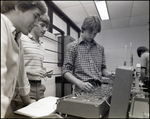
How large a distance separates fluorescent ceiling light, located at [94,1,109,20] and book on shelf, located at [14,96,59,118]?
0.50 meters

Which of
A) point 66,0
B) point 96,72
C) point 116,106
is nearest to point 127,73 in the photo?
point 116,106

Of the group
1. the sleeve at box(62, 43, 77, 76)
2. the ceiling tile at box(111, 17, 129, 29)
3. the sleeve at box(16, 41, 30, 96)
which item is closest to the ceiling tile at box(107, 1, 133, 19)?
the ceiling tile at box(111, 17, 129, 29)

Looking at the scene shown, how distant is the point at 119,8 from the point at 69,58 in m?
0.34

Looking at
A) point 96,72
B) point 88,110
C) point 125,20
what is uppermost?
point 125,20

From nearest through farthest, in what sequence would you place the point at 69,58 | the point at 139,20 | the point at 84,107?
the point at 84,107, the point at 139,20, the point at 69,58

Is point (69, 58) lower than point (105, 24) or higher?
lower

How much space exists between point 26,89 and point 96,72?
40 centimetres

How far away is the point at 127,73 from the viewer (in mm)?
394

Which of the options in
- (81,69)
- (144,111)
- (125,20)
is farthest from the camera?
(81,69)

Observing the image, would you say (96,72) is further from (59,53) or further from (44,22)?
(44,22)

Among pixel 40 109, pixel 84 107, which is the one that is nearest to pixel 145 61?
pixel 84 107

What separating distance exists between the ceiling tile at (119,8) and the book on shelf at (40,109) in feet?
1.72

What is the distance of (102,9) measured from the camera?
56cm

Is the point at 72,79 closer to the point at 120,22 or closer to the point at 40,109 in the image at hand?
the point at 40,109
